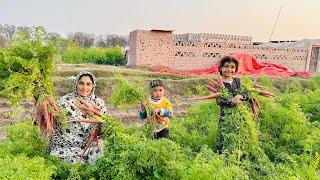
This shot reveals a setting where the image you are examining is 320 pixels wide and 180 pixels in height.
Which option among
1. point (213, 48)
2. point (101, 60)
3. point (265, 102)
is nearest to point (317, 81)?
point (213, 48)

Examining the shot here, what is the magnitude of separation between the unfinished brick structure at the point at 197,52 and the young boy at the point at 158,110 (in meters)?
13.7

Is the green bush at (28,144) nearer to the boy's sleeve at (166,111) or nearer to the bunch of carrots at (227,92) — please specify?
the boy's sleeve at (166,111)

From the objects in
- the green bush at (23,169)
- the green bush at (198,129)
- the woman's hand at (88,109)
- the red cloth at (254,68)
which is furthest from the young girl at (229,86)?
the red cloth at (254,68)

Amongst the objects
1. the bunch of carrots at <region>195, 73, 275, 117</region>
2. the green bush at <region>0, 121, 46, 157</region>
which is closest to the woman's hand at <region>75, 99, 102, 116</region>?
the green bush at <region>0, 121, 46, 157</region>

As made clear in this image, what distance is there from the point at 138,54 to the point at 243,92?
14.5 meters

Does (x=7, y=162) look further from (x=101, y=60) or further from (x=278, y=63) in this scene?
(x=101, y=60)

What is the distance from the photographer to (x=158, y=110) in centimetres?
445

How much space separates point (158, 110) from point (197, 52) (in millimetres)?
15535

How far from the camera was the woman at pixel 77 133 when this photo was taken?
4188 mm

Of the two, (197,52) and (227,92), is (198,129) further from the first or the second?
(197,52)

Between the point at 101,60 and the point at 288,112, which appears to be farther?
the point at 101,60

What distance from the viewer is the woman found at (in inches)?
165

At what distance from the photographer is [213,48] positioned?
20266 mm

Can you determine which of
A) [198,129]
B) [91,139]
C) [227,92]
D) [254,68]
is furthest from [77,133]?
[254,68]
